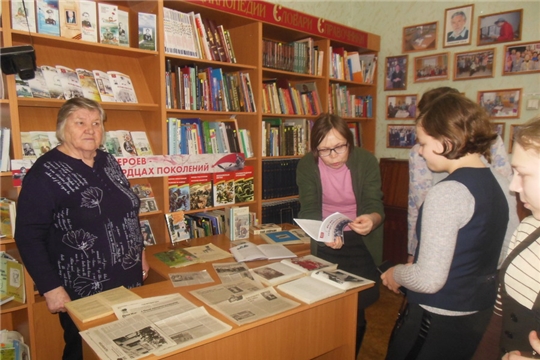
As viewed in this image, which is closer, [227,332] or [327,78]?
[227,332]

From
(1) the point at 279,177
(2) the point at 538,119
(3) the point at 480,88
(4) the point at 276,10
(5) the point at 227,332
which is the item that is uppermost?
(4) the point at 276,10

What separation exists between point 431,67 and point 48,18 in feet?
10.7

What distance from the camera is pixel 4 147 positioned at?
1988mm

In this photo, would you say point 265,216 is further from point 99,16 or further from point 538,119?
point 538,119

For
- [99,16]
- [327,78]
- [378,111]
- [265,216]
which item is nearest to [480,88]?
[378,111]

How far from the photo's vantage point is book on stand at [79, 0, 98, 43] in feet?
7.22

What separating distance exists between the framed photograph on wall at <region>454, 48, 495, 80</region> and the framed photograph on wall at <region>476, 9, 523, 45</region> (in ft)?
0.33

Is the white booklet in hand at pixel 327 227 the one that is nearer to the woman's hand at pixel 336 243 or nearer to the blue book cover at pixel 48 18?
the woman's hand at pixel 336 243

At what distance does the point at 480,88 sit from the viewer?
342 cm

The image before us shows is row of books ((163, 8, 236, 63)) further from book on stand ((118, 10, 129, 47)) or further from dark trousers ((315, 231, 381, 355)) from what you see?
dark trousers ((315, 231, 381, 355))

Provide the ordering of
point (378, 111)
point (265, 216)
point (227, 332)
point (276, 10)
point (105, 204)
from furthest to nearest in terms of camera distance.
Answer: point (378, 111), point (265, 216), point (276, 10), point (105, 204), point (227, 332)

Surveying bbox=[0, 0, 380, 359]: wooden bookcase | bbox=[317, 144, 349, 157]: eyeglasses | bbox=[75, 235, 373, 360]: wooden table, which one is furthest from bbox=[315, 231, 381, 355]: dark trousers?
bbox=[0, 0, 380, 359]: wooden bookcase

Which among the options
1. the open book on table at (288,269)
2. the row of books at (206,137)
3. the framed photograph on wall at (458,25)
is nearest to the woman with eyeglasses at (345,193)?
the open book on table at (288,269)

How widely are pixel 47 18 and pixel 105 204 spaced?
1145mm
